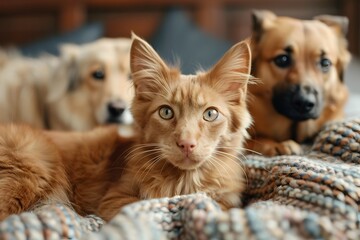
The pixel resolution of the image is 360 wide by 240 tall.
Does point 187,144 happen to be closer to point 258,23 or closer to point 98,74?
point 258,23

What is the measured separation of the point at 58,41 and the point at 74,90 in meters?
0.74

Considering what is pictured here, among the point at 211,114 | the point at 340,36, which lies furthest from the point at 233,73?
the point at 340,36

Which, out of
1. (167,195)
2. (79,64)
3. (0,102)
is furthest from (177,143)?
(0,102)

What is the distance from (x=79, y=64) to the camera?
2.36 m

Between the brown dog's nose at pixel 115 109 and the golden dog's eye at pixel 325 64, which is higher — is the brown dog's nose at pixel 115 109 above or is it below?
below

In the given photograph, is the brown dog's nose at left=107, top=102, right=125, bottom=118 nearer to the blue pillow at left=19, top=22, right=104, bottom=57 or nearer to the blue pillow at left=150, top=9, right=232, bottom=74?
the blue pillow at left=150, top=9, right=232, bottom=74

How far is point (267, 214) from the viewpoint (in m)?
0.93

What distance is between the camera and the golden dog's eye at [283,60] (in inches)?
67.9

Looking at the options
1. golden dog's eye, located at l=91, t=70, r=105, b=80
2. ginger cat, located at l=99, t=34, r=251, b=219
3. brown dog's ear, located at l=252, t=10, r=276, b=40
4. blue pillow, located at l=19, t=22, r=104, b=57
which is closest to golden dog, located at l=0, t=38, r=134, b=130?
golden dog's eye, located at l=91, t=70, r=105, b=80

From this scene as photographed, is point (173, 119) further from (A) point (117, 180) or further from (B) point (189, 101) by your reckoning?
(A) point (117, 180)

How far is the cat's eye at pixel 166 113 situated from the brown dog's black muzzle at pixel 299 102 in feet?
1.92

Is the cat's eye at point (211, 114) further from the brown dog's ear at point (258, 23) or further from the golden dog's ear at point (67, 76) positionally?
the golden dog's ear at point (67, 76)

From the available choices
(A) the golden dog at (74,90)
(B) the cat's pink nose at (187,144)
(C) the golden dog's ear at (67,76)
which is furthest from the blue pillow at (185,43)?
(B) the cat's pink nose at (187,144)

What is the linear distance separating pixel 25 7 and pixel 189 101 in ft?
8.22
